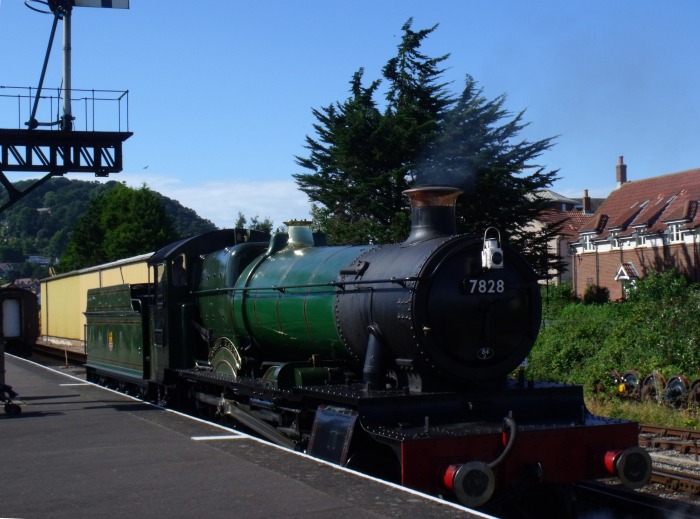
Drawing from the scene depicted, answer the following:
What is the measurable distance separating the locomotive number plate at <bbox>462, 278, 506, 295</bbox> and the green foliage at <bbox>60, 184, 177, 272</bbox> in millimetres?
47765

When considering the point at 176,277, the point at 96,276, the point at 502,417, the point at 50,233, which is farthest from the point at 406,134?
the point at 50,233

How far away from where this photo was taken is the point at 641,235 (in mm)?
41188

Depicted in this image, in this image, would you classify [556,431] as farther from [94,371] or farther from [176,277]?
[94,371]

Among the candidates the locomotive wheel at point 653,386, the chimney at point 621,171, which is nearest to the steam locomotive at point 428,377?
the locomotive wheel at point 653,386

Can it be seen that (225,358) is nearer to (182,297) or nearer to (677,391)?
(182,297)

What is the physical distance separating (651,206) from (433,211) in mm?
37845

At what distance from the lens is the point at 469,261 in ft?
24.2

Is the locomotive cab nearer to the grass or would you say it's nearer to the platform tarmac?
the platform tarmac

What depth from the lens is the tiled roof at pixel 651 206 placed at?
127ft

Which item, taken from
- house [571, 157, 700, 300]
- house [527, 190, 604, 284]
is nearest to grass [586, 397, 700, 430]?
house [527, 190, 604, 284]

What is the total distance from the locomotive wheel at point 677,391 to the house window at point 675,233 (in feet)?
81.5

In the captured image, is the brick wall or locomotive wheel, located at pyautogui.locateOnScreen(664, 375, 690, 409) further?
the brick wall

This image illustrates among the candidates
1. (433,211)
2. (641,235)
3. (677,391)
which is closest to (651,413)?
(677,391)

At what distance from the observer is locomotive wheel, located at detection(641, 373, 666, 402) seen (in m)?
15.6
